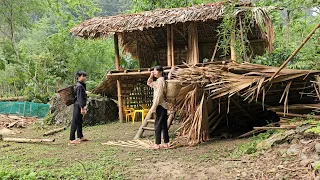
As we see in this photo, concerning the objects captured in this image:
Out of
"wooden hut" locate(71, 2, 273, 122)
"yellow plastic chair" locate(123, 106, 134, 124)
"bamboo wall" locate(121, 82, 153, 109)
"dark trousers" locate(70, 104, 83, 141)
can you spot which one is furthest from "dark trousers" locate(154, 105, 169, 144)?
"bamboo wall" locate(121, 82, 153, 109)

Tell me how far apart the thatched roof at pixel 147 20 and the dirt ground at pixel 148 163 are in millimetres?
4350

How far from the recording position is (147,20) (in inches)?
351

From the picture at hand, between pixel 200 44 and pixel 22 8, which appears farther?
pixel 22 8

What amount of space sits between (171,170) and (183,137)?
2.02 metres

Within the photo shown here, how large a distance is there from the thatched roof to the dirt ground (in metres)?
4.35

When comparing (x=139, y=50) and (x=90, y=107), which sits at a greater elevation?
(x=139, y=50)

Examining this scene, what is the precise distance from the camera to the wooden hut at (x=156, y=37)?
8.64 metres

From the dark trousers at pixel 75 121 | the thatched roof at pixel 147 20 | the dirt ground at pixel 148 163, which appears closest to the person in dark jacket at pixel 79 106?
the dark trousers at pixel 75 121

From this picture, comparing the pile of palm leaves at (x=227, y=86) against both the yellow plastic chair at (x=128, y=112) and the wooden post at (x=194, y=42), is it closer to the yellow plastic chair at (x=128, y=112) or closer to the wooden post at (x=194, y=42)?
the wooden post at (x=194, y=42)

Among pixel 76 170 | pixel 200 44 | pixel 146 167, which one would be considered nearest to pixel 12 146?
pixel 76 170

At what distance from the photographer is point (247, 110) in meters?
6.77

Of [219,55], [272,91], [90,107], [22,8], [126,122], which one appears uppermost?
[22,8]

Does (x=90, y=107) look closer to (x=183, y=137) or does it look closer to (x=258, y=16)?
(x=183, y=137)

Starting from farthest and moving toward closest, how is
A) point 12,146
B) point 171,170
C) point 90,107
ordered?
point 90,107 < point 12,146 < point 171,170
